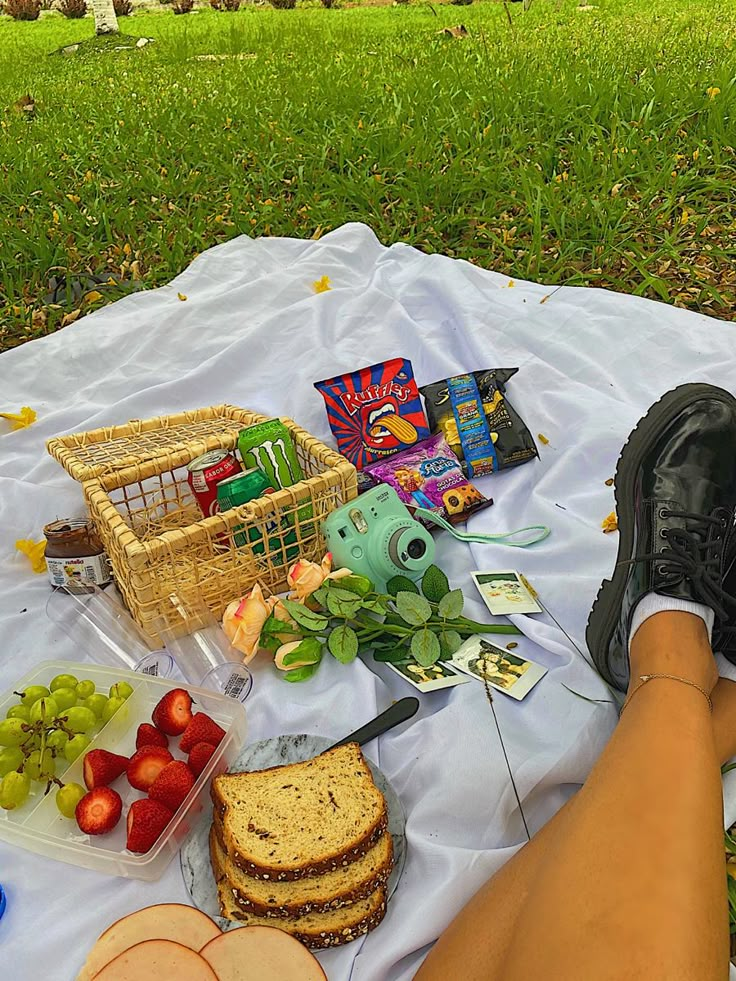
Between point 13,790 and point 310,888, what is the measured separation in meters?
0.47

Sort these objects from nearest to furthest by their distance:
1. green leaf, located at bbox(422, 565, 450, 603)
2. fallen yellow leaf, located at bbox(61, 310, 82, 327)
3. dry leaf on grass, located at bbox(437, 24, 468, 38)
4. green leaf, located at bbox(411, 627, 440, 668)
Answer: green leaf, located at bbox(411, 627, 440, 668) → green leaf, located at bbox(422, 565, 450, 603) → fallen yellow leaf, located at bbox(61, 310, 82, 327) → dry leaf on grass, located at bbox(437, 24, 468, 38)

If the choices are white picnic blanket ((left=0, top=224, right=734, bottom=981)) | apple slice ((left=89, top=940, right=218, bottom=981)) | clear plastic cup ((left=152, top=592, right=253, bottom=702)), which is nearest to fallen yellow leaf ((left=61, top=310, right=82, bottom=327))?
white picnic blanket ((left=0, top=224, right=734, bottom=981))

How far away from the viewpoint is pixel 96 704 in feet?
4.42

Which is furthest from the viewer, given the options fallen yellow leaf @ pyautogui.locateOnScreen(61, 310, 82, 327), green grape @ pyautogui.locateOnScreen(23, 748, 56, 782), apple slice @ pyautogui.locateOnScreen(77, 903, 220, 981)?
fallen yellow leaf @ pyautogui.locateOnScreen(61, 310, 82, 327)

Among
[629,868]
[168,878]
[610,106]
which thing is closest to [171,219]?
[610,106]

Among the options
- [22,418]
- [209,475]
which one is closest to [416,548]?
[209,475]

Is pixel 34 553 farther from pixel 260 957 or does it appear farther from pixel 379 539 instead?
pixel 260 957

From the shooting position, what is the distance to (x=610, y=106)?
3.80m

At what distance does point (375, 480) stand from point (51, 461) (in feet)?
2.70

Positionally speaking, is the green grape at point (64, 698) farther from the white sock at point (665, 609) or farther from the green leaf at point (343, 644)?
the white sock at point (665, 609)

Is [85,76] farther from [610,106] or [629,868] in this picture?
[629,868]

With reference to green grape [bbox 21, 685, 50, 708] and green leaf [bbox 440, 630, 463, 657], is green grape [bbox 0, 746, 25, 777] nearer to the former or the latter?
green grape [bbox 21, 685, 50, 708]

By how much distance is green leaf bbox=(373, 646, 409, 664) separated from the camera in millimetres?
1509

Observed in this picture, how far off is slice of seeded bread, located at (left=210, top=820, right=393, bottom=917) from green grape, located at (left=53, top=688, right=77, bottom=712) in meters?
0.40
